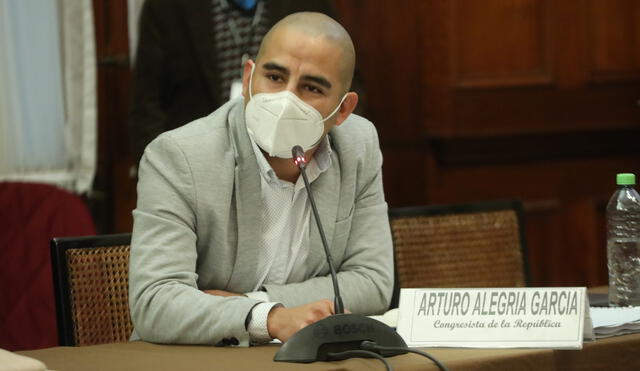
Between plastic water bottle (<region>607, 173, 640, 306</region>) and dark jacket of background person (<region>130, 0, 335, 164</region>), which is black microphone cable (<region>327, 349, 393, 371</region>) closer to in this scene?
plastic water bottle (<region>607, 173, 640, 306</region>)

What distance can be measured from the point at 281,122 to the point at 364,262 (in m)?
0.39

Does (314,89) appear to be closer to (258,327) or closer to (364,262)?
(364,262)

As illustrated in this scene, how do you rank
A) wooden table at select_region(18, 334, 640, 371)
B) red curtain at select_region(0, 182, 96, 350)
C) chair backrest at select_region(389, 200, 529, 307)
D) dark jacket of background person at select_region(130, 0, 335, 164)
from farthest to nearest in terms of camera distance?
dark jacket of background person at select_region(130, 0, 335, 164)
red curtain at select_region(0, 182, 96, 350)
chair backrest at select_region(389, 200, 529, 307)
wooden table at select_region(18, 334, 640, 371)

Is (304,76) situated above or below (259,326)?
above

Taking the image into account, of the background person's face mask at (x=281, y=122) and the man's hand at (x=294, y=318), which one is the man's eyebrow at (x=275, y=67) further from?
the man's hand at (x=294, y=318)

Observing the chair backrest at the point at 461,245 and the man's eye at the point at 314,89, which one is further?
the chair backrest at the point at 461,245

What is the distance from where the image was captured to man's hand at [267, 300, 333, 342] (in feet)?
5.81

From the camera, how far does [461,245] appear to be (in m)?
2.66

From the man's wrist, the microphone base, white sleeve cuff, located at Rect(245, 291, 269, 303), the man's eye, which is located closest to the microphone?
the microphone base

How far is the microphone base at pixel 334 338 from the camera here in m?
1.65

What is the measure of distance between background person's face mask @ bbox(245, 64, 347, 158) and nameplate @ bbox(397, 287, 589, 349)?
17.5 inches

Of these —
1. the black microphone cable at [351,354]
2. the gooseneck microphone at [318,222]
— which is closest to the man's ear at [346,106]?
the gooseneck microphone at [318,222]

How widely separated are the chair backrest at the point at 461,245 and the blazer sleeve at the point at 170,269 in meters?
0.67

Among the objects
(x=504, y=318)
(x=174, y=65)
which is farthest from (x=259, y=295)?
(x=174, y=65)
